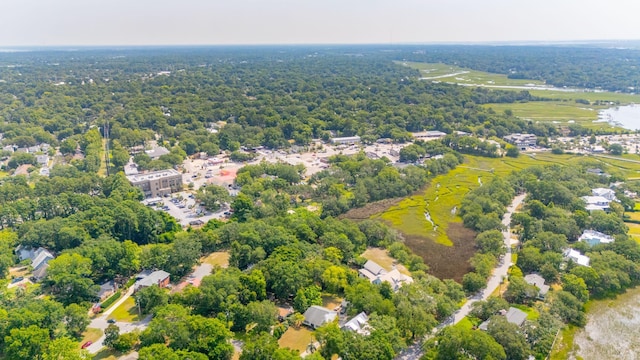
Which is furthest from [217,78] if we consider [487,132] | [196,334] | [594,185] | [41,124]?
[196,334]

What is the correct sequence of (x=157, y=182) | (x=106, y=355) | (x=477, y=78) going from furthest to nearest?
(x=477, y=78) → (x=157, y=182) → (x=106, y=355)

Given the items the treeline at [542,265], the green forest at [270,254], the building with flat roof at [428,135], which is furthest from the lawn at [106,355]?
the building with flat roof at [428,135]

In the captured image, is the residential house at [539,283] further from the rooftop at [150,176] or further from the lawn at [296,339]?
the rooftop at [150,176]

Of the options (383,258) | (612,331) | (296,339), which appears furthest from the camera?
(383,258)

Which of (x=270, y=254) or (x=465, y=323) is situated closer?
(x=465, y=323)

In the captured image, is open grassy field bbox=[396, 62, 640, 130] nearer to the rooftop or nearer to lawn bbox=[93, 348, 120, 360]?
the rooftop

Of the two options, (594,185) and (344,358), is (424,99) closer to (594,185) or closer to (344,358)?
(594,185)

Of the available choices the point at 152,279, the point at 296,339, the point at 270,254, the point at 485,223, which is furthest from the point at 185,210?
the point at 485,223

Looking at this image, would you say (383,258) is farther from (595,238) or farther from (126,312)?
(126,312)
